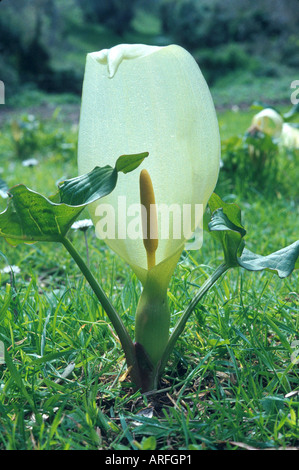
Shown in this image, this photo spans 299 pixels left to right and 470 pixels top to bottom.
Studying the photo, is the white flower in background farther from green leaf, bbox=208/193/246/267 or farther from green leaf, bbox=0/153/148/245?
green leaf, bbox=0/153/148/245

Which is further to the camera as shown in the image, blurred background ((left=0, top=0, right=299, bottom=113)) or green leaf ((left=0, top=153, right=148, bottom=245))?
blurred background ((left=0, top=0, right=299, bottom=113))

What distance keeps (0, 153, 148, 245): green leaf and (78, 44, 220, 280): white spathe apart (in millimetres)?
69

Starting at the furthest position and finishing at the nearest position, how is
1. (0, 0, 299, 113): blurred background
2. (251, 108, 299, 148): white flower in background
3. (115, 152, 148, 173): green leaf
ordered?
(0, 0, 299, 113): blurred background, (251, 108, 299, 148): white flower in background, (115, 152, 148, 173): green leaf

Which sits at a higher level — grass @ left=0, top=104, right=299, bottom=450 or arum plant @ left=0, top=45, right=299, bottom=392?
arum plant @ left=0, top=45, right=299, bottom=392

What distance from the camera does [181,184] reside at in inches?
27.3

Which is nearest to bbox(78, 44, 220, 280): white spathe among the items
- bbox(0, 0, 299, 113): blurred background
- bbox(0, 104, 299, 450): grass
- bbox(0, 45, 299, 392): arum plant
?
bbox(0, 45, 299, 392): arum plant

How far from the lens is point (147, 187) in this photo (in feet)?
2.23

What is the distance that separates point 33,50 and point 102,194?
882cm

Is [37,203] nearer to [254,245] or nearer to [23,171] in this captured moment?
[254,245]

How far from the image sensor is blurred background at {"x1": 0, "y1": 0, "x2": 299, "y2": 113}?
8180mm

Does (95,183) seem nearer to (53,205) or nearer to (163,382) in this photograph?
(53,205)

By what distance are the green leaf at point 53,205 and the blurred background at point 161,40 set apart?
623cm

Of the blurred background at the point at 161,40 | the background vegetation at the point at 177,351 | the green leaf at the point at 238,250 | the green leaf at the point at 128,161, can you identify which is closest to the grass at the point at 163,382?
the background vegetation at the point at 177,351

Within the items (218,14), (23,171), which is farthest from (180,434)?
(218,14)
